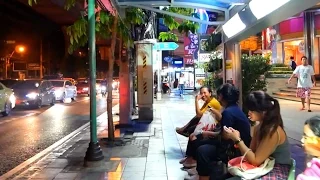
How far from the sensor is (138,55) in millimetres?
14391

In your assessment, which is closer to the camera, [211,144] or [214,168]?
[214,168]

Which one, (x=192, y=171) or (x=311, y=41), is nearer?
(x=192, y=171)

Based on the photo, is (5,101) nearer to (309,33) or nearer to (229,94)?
(229,94)

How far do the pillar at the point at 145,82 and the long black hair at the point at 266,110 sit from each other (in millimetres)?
10659

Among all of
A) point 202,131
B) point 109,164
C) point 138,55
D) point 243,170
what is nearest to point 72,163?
point 109,164

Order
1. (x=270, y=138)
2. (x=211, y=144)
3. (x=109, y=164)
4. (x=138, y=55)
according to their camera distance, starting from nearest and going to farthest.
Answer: (x=270, y=138) → (x=211, y=144) → (x=109, y=164) → (x=138, y=55)

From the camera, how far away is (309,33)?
24.8 meters

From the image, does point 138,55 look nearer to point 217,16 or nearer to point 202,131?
point 217,16

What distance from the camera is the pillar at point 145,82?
14.4m

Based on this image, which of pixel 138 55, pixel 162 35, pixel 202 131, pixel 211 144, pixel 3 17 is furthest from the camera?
pixel 3 17

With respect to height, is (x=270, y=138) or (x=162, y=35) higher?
(x=162, y=35)

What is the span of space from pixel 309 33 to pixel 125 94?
53.5 feet

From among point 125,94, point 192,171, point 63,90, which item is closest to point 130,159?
point 192,171

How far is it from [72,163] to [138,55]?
7.25m
